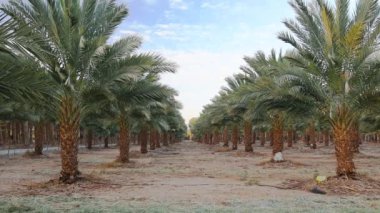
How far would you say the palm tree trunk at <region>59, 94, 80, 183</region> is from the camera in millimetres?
14577

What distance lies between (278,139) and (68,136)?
14247 millimetres

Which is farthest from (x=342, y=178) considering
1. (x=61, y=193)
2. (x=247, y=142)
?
(x=247, y=142)

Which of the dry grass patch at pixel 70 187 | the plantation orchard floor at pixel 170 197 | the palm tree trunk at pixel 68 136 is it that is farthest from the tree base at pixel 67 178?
the plantation orchard floor at pixel 170 197

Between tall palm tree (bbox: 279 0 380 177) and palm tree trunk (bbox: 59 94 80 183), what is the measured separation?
6825mm

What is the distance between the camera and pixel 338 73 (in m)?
14.1

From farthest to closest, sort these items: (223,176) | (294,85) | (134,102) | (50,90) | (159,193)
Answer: (134,102) → (223,176) → (294,85) → (159,193) → (50,90)

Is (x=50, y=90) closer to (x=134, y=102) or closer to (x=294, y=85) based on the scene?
(x=294, y=85)

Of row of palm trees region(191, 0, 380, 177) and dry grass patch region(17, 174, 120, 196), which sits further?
row of palm trees region(191, 0, 380, 177)

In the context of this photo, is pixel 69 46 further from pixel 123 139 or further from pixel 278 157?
pixel 278 157

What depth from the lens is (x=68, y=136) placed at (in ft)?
48.1

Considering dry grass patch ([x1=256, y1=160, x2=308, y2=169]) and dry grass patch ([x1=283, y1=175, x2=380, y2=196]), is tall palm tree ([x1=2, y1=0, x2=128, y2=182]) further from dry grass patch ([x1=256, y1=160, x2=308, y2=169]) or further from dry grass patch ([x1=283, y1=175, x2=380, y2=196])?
dry grass patch ([x1=256, y1=160, x2=308, y2=169])

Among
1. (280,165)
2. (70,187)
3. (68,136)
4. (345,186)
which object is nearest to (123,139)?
(280,165)

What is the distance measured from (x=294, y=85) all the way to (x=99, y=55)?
620 centimetres

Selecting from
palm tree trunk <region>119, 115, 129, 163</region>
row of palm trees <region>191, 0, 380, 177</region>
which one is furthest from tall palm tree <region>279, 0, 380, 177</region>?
palm tree trunk <region>119, 115, 129, 163</region>
